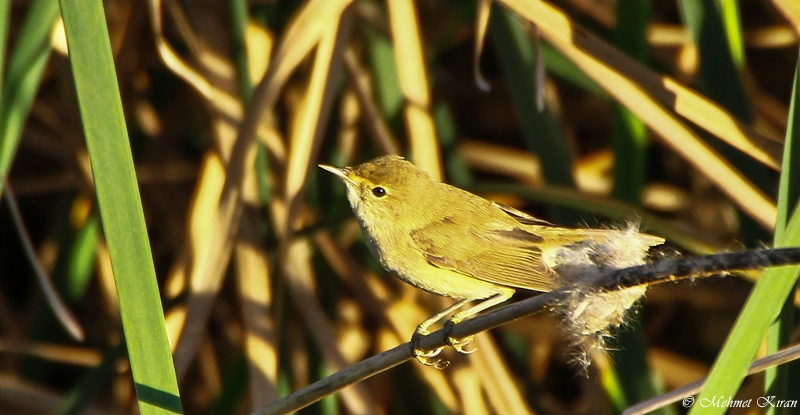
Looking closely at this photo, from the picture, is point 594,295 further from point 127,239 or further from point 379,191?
point 379,191

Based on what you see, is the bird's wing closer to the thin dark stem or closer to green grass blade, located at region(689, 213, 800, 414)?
the thin dark stem

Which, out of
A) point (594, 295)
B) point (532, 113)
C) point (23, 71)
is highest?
point (23, 71)

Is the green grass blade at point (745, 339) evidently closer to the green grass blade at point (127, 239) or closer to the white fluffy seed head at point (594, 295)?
the white fluffy seed head at point (594, 295)

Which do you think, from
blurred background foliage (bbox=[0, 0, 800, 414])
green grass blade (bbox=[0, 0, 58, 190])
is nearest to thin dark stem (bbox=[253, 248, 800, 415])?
blurred background foliage (bbox=[0, 0, 800, 414])

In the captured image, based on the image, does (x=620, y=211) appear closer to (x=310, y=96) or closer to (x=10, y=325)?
(x=310, y=96)

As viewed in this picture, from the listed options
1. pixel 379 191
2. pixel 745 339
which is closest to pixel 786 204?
pixel 745 339
